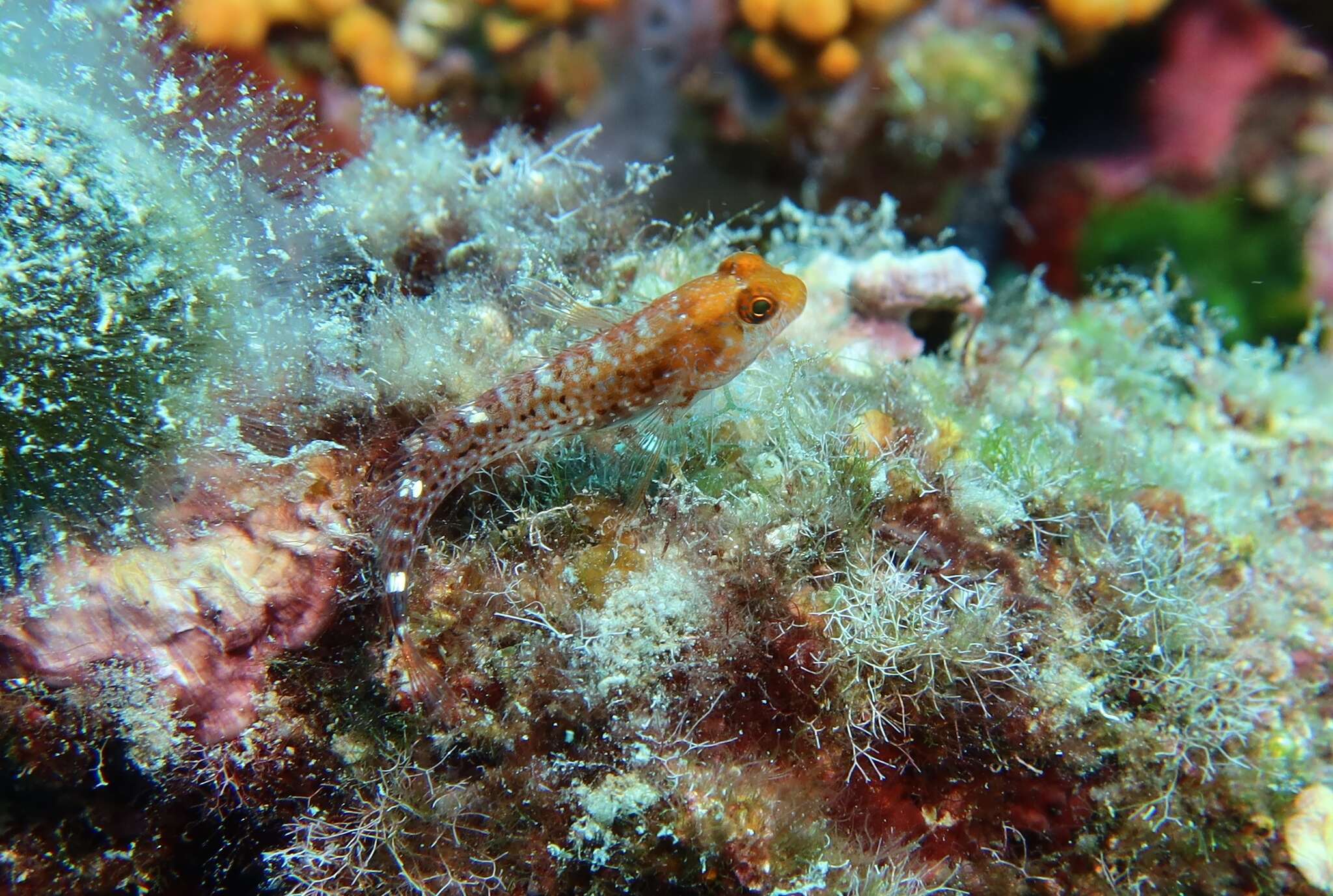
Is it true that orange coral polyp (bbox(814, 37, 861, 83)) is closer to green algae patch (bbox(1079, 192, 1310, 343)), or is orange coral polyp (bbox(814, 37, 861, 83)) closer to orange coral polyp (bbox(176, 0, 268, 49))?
green algae patch (bbox(1079, 192, 1310, 343))

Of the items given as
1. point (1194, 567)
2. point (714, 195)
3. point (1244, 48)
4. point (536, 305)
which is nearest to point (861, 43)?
point (714, 195)

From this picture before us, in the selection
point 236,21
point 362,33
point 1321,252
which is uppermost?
point 236,21

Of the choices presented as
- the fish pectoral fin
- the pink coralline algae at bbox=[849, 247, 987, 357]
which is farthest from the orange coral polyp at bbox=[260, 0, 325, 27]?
the fish pectoral fin

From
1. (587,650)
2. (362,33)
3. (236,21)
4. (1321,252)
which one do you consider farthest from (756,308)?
(1321,252)

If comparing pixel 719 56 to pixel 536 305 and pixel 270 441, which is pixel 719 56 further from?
pixel 270 441

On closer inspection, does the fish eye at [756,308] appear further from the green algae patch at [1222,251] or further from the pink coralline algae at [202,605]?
the green algae patch at [1222,251]

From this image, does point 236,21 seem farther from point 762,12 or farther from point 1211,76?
point 1211,76
